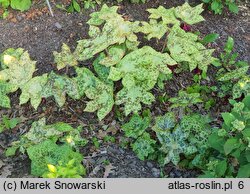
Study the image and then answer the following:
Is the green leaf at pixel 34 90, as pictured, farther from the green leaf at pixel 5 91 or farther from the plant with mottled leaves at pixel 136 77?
the plant with mottled leaves at pixel 136 77

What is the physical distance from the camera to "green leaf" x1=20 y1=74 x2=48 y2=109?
3742mm

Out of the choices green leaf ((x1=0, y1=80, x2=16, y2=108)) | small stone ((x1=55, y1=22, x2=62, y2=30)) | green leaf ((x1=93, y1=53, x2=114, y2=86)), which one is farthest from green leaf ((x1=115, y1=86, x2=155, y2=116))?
small stone ((x1=55, y1=22, x2=62, y2=30))

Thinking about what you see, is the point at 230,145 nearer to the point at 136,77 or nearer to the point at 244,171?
the point at 244,171

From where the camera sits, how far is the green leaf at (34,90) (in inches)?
147

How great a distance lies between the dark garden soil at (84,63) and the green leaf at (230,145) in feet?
1.84

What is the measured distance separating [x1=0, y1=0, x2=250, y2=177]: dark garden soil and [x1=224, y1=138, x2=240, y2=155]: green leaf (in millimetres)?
561

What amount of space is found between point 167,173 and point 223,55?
1.18 metres

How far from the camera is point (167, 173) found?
3.56 m

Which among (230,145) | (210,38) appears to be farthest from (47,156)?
(210,38)

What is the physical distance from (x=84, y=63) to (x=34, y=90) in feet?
1.75

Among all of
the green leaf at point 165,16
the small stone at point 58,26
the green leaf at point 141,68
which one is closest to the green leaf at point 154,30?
the green leaf at point 165,16

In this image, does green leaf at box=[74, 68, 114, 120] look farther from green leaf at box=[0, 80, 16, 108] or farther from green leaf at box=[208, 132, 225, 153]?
green leaf at box=[208, 132, 225, 153]

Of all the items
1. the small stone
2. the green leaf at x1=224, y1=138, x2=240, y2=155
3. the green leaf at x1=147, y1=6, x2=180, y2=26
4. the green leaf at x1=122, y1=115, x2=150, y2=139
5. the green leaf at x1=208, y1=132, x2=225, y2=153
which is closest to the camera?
the green leaf at x1=224, y1=138, x2=240, y2=155

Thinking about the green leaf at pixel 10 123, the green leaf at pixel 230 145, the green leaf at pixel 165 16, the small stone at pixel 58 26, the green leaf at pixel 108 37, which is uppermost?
the green leaf at pixel 165 16
